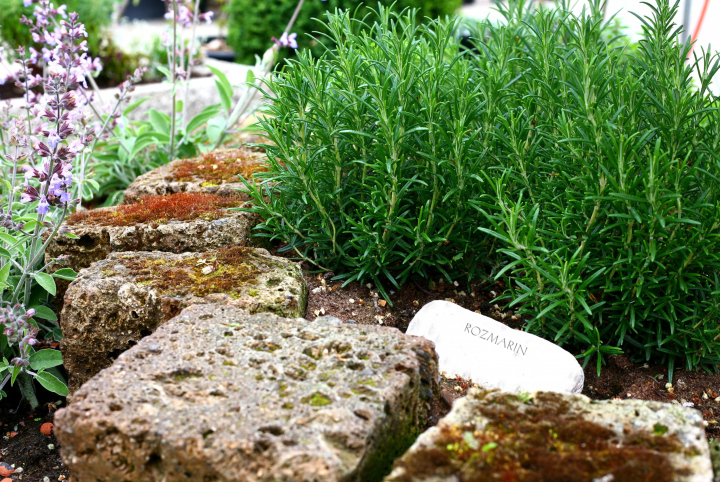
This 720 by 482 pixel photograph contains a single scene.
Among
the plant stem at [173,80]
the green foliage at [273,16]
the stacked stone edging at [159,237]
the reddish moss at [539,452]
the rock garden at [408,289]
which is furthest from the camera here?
the green foliage at [273,16]

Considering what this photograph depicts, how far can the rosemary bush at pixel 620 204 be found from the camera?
2.05 m

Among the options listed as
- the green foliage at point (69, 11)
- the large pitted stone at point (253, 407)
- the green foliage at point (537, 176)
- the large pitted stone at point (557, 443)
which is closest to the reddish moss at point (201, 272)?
the green foliage at point (537, 176)

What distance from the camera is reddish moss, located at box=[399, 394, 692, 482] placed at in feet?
4.55

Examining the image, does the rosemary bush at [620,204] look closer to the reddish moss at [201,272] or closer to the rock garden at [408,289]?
the rock garden at [408,289]

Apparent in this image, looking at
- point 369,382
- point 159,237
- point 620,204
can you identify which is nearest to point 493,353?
point 620,204

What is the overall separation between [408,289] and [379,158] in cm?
56

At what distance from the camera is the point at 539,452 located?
4.78 ft

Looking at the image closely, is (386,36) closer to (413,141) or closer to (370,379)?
(413,141)

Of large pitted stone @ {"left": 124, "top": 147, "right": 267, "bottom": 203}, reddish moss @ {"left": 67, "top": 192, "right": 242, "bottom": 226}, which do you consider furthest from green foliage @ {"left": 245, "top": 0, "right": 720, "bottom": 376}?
large pitted stone @ {"left": 124, "top": 147, "right": 267, "bottom": 203}

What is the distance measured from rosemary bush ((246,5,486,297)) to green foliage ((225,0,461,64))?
6.06 m

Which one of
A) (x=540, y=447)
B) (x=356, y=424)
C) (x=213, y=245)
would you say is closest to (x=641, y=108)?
(x=540, y=447)

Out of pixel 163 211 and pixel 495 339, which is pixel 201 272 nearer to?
pixel 163 211

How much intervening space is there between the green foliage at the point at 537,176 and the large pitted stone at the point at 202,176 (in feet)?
1.48

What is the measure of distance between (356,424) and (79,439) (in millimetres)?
663
